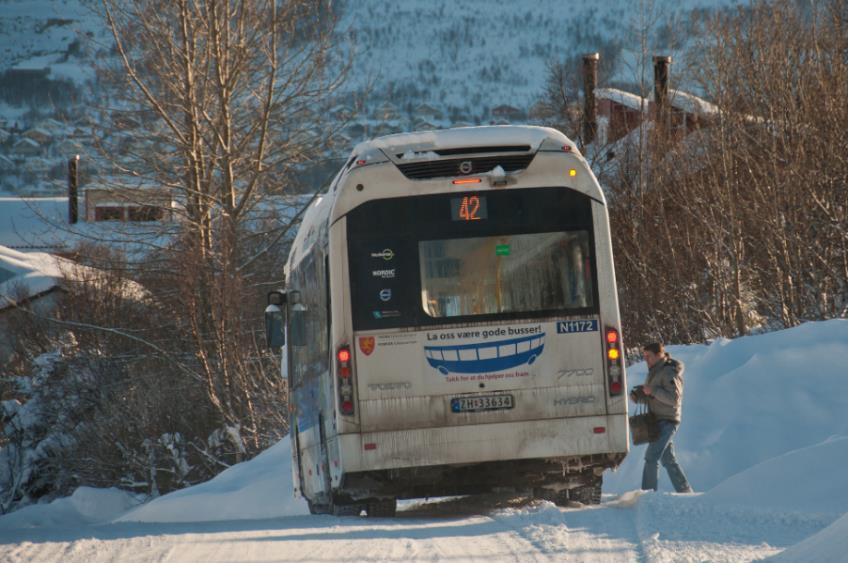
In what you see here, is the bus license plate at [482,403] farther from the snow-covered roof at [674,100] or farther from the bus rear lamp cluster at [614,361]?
the snow-covered roof at [674,100]

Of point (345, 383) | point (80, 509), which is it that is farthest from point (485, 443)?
point (80, 509)

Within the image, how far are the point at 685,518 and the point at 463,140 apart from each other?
3825mm

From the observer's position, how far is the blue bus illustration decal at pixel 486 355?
10.7m

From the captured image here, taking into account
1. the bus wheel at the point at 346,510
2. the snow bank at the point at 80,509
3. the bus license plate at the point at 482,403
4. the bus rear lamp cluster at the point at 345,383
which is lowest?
the snow bank at the point at 80,509

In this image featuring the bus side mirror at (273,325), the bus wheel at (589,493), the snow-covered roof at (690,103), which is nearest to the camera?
the bus wheel at (589,493)

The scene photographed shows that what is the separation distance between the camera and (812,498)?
9352mm

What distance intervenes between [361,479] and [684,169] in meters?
17.4

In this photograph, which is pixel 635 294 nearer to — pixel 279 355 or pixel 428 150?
pixel 279 355

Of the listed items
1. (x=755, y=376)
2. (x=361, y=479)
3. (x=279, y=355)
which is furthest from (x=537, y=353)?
(x=279, y=355)

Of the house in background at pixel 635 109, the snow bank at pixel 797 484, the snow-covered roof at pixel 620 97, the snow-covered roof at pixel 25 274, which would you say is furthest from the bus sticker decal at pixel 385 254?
the snow-covered roof at pixel 25 274

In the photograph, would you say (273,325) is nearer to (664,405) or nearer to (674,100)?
(664,405)

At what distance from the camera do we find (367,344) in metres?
10.7

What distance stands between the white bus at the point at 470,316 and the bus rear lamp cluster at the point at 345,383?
12 mm

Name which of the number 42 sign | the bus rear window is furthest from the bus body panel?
the number 42 sign
